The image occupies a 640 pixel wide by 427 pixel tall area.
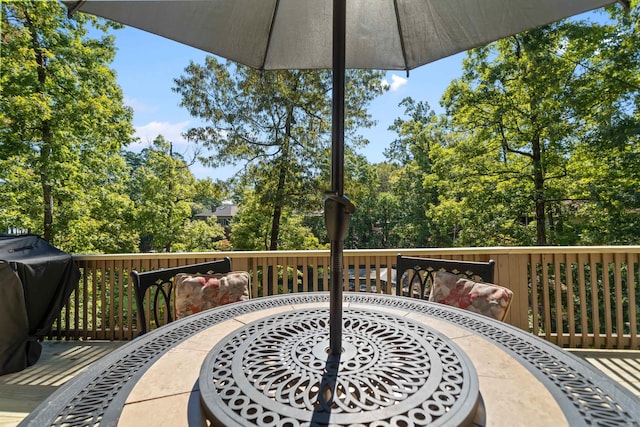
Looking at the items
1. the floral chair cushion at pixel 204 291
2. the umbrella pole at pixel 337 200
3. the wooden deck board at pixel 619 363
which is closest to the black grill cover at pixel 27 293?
the floral chair cushion at pixel 204 291

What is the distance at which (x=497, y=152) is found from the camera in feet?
28.8

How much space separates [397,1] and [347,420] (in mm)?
1993

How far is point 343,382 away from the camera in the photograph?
0.85m

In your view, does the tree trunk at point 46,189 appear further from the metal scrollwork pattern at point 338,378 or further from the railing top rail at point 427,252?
the metal scrollwork pattern at point 338,378

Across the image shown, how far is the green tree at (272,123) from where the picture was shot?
8297 mm

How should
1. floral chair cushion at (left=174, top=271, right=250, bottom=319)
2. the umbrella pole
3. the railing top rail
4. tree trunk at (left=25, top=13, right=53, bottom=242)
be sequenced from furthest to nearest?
1. tree trunk at (left=25, top=13, right=53, bottom=242)
2. the railing top rail
3. floral chair cushion at (left=174, top=271, right=250, bottom=319)
4. the umbrella pole

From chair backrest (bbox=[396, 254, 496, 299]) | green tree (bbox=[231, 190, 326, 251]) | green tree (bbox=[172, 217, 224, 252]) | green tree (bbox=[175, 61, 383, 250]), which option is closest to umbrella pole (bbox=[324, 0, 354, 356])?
chair backrest (bbox=[396, 254, 496, 299])

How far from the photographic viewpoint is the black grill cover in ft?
8.84

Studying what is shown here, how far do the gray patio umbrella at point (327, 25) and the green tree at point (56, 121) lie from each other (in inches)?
246

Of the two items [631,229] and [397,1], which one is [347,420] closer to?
[397,1]

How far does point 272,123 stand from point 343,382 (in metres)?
8.63

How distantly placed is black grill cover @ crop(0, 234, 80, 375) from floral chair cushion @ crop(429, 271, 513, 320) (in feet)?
11.7

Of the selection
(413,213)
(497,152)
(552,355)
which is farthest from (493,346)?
(413,213)

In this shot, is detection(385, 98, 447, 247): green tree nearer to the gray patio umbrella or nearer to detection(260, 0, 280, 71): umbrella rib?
the gray patio umbrella
